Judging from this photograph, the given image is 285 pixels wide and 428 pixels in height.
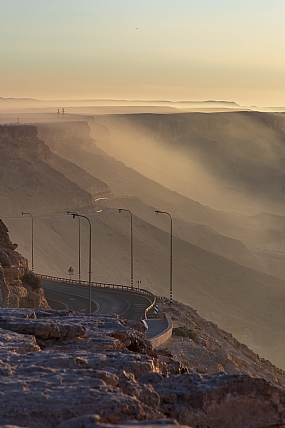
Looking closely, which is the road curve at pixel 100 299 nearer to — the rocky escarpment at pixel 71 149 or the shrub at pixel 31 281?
the shrub at pixel 31 281

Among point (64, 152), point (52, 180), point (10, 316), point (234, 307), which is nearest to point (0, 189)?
point (52, 180)

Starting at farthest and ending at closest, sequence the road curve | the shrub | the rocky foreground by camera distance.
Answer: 1. the road curve
2. the shrub
3. the rocky foreground

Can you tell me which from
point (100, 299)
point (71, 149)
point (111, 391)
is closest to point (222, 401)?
point (111, 391)

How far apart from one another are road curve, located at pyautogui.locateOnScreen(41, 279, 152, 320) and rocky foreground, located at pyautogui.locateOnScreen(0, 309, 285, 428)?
30.1 meters

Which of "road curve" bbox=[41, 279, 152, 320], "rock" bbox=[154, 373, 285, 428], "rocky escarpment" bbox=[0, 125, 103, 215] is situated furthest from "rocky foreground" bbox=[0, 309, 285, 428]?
"rocky escarpment" bbox=[0, 125, 103, 215]

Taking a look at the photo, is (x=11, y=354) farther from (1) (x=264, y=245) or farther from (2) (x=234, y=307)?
(1) (x=264, y=245)

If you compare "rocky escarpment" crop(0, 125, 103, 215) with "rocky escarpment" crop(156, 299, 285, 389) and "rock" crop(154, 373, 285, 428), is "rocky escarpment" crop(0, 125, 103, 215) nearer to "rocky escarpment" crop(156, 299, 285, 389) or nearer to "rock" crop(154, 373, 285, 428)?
"rocky escarpment" crop(156, 299, 285, 389)

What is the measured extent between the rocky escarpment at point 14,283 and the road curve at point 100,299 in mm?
6180

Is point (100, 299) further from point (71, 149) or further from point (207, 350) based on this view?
point (71, 149)

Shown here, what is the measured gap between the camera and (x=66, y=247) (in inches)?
3420

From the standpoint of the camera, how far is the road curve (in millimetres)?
43188

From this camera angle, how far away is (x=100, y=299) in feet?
158

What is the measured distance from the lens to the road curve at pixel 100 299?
4319 cm

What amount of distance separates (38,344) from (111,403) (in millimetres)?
3737
